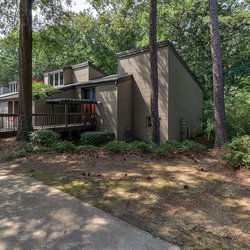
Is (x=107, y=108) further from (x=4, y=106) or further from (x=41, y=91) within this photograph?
(x=4, y=106)

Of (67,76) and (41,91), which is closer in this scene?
(41,91)

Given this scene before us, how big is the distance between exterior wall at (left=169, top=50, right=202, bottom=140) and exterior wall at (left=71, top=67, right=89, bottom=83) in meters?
8.96

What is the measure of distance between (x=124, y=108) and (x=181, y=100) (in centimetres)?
392

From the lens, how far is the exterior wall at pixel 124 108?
48.4 feet

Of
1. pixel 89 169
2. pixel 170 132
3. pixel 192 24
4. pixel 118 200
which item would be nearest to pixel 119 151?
pixel 89 169

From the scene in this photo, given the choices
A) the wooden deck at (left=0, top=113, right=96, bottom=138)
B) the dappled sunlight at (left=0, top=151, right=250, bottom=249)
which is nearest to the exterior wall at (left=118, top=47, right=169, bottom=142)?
the wooden deck at (left=0, top=113, right=96, bottom=138)

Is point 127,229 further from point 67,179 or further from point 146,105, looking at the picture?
point 146,105

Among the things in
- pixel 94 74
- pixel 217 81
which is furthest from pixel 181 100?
pixel 94 74

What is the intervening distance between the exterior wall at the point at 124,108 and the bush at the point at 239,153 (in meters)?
9.68

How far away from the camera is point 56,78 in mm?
23016

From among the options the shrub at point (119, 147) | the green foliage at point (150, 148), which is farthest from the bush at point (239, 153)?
the shrub at point (119, 147)

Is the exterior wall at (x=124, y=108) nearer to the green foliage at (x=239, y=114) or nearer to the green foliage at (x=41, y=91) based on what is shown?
the green foliage at (x=41, y=91)

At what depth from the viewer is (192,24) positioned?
2036 cm

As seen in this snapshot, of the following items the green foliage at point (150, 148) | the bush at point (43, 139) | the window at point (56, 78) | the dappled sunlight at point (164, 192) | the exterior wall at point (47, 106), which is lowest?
the dappled sunlight at point (164, 192)
